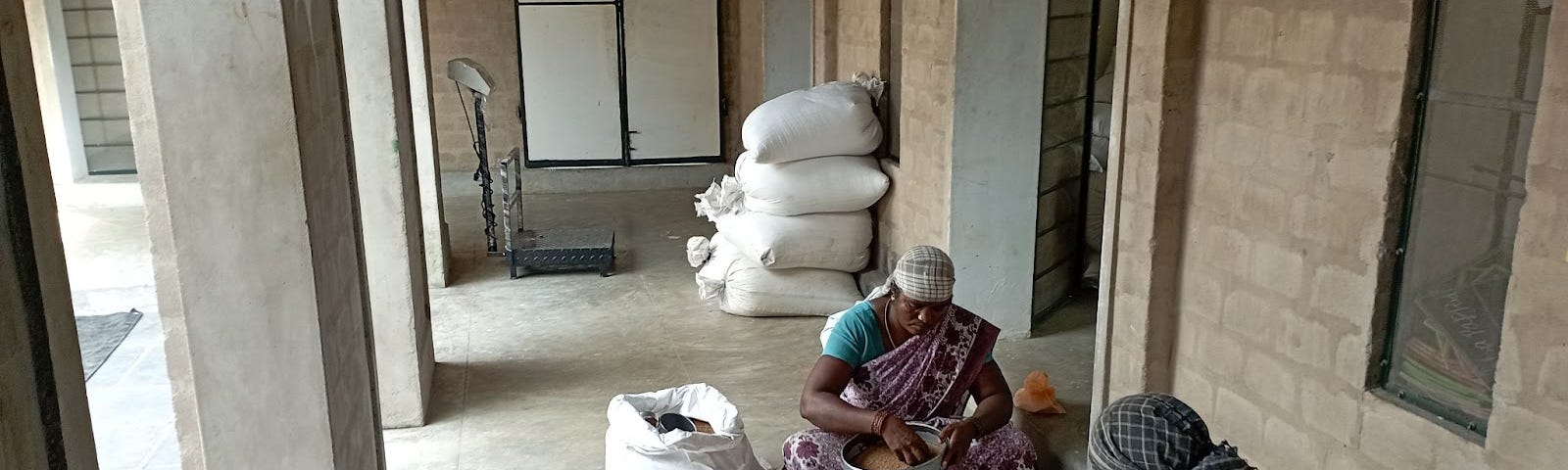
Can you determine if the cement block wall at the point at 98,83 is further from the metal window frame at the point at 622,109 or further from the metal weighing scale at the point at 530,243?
the metal weighing scale at the point at 530,243

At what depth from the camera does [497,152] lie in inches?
388

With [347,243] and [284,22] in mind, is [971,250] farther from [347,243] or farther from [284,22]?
[284,22]

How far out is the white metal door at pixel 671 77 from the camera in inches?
373

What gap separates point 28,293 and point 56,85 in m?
10.0

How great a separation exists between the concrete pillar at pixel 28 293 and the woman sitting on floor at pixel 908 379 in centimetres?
227

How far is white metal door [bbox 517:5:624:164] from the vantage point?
370 inches

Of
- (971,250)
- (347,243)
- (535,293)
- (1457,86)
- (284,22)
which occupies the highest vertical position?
(284,22)

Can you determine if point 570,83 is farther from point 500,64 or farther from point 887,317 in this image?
point 887,317

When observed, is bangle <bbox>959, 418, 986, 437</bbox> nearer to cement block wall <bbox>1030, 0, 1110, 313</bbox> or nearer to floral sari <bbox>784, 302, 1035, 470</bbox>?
floral sari <bbox>784, 302, 1035, 470</bbox>

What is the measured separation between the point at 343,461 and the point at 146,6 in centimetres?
107

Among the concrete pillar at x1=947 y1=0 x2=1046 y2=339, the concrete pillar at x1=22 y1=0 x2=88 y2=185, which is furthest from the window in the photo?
the concrete pillar at x1=22 y1=0 x2=88 y2=185

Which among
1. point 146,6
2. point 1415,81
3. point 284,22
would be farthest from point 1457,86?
point 146,6

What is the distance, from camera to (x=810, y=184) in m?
5.84

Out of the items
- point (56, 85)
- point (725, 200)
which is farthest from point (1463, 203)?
point (56, 85)
